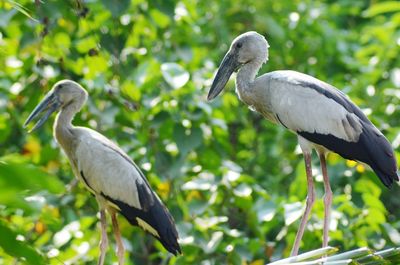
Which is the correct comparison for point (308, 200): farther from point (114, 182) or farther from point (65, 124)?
point (65, 124)

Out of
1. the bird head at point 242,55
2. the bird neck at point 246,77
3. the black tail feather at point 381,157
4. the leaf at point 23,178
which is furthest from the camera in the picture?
the bird head at point 242,55

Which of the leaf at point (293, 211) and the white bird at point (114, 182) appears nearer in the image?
the white bird at point (114, 182)

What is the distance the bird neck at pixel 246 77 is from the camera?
6160 mm

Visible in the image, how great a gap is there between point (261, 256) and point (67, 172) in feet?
7.56

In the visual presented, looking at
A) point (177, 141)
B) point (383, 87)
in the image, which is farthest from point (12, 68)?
point (383, 87)

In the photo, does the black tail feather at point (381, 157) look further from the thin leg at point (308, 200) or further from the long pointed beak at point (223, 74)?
the long pointed beak at point (223, 74)

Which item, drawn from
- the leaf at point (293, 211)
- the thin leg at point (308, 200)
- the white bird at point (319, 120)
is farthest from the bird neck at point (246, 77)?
the leaf at point (293, 211)

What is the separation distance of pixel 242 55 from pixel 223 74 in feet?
0.68

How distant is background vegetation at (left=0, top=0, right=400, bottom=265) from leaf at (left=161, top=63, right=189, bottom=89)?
0.04 ft

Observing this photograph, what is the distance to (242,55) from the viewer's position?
6297mm

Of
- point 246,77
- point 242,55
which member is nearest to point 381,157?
point 246,77

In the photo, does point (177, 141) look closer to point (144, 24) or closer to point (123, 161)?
point (123, 161)

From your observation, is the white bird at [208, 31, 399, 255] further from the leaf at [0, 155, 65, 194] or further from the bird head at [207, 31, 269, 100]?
the leaf at [0, 155, 65, 194]

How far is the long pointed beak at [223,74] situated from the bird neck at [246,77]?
0.27ft
